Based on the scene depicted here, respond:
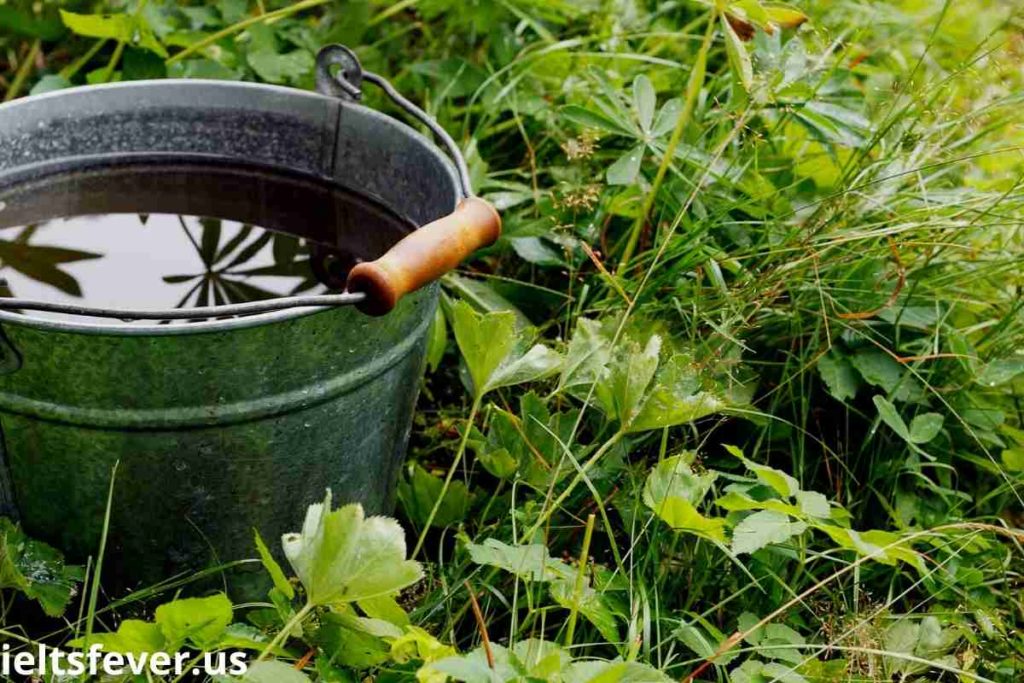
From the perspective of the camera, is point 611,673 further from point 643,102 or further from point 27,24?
point 27,24

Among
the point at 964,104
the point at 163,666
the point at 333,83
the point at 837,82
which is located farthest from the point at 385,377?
the point at 964,104

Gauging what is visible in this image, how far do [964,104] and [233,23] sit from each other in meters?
1.59

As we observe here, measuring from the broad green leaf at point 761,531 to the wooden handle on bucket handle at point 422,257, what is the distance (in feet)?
1.64

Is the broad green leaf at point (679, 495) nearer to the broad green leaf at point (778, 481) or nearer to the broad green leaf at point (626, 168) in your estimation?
the broad green leaf at point (778, 481)

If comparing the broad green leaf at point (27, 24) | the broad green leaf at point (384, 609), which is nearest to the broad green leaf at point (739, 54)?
the broad green leaf at point (384, 609)

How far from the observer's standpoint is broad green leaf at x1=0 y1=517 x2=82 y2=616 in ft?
4.75

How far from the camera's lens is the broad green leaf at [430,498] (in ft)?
5.82

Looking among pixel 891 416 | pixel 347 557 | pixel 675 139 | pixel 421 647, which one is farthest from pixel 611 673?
pixel 675 139

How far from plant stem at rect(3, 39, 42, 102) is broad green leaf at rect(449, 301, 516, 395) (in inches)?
59.4

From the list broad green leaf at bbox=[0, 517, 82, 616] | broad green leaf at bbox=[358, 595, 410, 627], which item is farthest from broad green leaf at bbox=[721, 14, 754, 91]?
broad green leaf at bbox=[0, 517, 82, 616]

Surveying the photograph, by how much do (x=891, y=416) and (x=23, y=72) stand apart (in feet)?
6.65

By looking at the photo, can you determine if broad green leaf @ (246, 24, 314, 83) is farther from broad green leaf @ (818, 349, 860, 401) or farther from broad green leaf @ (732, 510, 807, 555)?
broad green leaf @ (732, 510, 807, 555)

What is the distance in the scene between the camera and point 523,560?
1.49m

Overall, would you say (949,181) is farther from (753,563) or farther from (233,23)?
(233,23)
